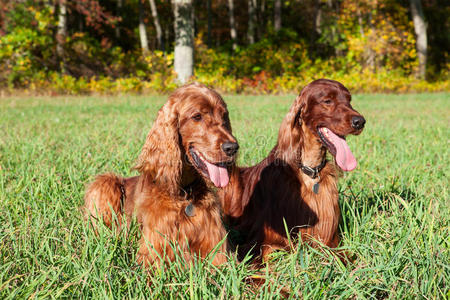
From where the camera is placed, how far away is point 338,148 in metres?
2.75

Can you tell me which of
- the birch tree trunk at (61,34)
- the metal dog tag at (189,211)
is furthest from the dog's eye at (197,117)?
the birch tree trunk at (61,34)

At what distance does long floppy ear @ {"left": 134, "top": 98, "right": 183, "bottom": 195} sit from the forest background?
1244 centimetres

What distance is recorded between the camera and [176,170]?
235cm

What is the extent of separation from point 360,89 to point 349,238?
16.3m

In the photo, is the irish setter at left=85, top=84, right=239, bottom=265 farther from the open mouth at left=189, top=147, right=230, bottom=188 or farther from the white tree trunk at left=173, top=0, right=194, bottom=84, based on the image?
the white tree trunk at left=173, top=0, right=194, bottom=84

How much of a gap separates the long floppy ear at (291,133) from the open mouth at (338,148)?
0.59 feet

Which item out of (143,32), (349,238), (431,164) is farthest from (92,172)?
(143,32)

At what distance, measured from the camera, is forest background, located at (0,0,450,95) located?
46.7 feet

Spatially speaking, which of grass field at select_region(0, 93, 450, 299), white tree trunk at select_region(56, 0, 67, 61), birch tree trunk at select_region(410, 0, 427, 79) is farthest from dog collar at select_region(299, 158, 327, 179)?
birch tree trunk at select_region(410, 0, 427, 79)

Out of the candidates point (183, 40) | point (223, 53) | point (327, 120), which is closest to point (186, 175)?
point (327, 120)

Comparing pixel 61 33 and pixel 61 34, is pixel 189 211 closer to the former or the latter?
pixel 61 34

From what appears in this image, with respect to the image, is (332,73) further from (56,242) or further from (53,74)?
(56,242)

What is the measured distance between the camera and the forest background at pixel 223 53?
46.7ft

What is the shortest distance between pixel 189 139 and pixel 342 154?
1.09 metres
